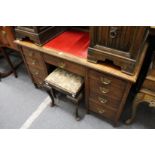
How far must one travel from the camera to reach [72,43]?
131 centimetres

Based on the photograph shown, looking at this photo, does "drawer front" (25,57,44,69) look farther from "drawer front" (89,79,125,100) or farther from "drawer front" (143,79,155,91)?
"drawer front" (143,79,155,91)

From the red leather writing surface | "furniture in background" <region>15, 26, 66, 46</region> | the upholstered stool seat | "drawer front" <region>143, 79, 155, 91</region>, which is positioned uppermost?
"furniture in background" <region>15, 26, 66, 46</region>

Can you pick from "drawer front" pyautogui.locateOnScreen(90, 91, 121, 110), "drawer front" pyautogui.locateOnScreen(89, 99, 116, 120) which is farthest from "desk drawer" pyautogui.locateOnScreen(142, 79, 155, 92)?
"drawer front" pyautogui.locateOnScreen(89, 99, 116, 120)

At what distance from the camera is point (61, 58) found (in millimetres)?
1189

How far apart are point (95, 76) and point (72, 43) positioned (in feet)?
1.34

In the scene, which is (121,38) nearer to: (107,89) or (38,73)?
(107,89)

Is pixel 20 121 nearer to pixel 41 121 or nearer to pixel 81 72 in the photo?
pixel 41 121

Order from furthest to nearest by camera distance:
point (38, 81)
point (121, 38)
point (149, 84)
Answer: point (38, 81) < point (149, 84) < point (121, 38)

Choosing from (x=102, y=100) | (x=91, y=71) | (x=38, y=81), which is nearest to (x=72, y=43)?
(x=91, y=71)

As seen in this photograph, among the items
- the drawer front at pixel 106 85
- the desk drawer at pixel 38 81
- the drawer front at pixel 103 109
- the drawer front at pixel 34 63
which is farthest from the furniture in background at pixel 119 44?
the desk drawer at pixel 38 81

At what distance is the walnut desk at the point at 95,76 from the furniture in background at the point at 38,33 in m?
0.06

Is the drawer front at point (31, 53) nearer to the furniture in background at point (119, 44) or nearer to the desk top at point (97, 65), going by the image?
the desk top at point (97, 65)

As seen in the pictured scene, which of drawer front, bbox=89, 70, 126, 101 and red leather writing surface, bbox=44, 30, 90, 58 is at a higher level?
red leather writing surface, bbox=44, 30, 90, 58

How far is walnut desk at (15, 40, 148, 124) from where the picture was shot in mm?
1012
